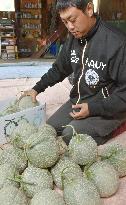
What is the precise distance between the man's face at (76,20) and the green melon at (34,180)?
78 cm

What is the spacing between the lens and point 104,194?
1457mm

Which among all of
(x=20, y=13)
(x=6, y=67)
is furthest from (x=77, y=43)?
(x=20, y=13)

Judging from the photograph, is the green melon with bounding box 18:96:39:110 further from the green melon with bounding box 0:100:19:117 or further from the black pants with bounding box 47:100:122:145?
the black pants with bounding box 47:100:122:145

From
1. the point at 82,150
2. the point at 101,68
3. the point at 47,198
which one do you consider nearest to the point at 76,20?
the point at 101,68

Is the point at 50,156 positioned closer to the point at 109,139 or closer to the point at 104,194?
the point at 104,194

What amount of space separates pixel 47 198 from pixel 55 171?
0.66 ft

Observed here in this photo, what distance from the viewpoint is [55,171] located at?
1.47 metres

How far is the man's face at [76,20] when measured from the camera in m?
1.75

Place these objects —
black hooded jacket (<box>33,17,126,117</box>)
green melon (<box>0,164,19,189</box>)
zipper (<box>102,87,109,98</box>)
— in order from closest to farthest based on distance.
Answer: green melon (<box>0,164,19,189</box>) → black hooded jacket (<box>33,17,126,117</box>) → zipper (<box>102,87,109,98</box>)

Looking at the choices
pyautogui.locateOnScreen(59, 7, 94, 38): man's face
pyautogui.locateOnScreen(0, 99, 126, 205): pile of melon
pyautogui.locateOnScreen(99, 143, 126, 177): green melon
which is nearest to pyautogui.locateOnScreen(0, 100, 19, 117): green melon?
pyautogui.locateOnScreen(0, 99, 126, 205): pile of melon

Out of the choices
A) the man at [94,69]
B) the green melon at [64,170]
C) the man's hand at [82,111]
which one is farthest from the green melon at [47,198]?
the man's hand at [82,111]

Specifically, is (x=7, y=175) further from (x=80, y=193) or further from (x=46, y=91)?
(x=46, y=91)

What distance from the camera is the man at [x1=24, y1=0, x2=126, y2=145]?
1.81 m

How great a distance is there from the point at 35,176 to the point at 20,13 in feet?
9.87
